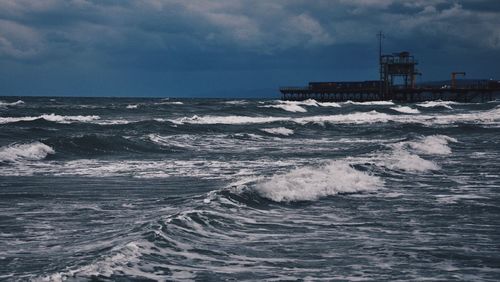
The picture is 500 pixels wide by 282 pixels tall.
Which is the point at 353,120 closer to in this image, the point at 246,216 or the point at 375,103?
the point at 375,103

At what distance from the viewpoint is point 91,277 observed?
6.93 meters

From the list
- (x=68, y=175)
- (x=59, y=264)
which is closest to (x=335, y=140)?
(x=68, y=175)

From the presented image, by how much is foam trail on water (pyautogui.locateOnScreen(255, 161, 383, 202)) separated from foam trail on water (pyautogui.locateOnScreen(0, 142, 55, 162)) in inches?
401

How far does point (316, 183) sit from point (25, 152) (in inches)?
469

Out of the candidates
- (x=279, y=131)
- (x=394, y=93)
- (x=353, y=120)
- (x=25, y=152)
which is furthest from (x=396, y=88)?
(x=25, y=152)

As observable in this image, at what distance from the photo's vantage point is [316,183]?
1419cm

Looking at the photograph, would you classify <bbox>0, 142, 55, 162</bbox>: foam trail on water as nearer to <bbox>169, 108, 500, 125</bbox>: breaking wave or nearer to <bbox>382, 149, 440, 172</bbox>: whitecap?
<bbox>382, 149, 440, 172</bbox>: whitecap

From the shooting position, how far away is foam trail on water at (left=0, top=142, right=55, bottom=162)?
836 inches

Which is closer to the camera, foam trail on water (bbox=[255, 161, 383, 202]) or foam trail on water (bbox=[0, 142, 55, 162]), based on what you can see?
foam trail on water (bbox=[255, 161, 383, 202])

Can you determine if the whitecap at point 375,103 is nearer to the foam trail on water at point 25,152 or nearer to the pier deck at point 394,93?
the pier deck at point 394,93

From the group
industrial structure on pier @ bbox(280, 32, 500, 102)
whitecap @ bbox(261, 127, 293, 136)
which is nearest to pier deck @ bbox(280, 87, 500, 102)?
industrial structure on pier @ bbox(280, 32, 500, 102)

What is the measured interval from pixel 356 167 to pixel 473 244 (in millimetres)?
8501

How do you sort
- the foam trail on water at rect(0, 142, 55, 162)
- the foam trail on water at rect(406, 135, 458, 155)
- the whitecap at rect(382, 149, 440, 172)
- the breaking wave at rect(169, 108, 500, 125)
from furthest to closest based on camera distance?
the breaking wave at rect(169, 108, 500, 125) < the foam trail on water at rect(406, 135, 458, 155) < the foam trail on water at rect(0, 142, 55, 162) < the whitecap at rect(382, 149, 440, 172)

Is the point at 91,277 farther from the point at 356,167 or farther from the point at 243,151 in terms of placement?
the point at 243,151
